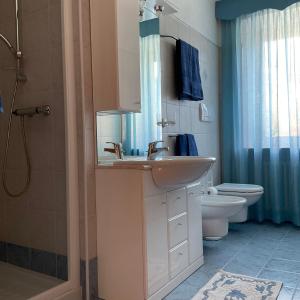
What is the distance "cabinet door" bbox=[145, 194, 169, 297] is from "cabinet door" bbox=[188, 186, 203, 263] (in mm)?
339

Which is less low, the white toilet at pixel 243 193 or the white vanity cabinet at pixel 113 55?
the white vanity cabinet at pixel 113 55

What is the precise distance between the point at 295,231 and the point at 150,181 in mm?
2029

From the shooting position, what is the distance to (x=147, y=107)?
7.96ft

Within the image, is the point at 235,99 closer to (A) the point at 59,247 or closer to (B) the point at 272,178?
(B) the point at 272,178

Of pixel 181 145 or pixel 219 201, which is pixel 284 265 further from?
pixel 181 145

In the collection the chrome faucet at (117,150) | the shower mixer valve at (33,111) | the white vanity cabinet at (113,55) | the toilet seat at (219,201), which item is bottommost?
the toilet seat at (219,201)

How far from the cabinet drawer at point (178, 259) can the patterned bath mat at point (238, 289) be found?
0.59 ft

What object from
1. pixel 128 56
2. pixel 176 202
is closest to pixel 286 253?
pixel 176 202

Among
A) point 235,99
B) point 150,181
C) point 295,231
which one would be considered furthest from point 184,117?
point 295,231

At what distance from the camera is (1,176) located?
207 cm

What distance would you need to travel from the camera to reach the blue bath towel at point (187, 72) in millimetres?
2744

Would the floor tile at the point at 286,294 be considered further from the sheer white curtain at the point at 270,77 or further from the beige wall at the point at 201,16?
the beige wall at the point at 201,16

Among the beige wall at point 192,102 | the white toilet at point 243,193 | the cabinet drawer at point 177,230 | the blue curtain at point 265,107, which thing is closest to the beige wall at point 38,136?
→ the cabinet drawer at point 177,230

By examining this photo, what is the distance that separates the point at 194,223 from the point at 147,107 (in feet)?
2.93
